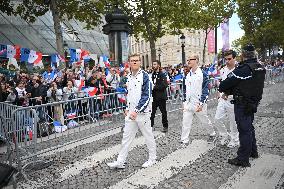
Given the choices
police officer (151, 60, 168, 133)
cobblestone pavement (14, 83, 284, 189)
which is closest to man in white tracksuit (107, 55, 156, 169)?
cobblestone pavement (14, 83, 284, 189)

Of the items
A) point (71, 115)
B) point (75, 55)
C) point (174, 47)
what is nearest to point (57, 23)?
point (75, 55)

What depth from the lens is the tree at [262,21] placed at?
33.2 metres

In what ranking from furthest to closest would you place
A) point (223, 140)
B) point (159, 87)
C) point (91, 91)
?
point (91, 91)
point (159, 87)
point (223, 140)

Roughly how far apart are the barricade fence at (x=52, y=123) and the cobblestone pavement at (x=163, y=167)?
32cm

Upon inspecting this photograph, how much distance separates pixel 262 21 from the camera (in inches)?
1539

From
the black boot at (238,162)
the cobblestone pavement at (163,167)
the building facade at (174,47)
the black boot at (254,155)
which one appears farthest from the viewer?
the building facade at (174,47)

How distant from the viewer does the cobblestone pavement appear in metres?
4.78

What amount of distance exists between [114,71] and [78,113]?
15.5 feet

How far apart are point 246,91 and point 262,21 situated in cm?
3756

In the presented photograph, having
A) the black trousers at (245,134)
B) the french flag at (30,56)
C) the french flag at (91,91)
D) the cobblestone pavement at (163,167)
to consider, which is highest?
the french flag at (30,56)

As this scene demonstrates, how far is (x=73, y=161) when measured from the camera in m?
6.19

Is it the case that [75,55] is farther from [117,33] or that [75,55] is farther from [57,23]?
[57,23]

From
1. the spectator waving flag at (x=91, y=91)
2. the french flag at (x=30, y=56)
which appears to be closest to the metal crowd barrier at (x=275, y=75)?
the spectator waving flag at (x=91, y=91)

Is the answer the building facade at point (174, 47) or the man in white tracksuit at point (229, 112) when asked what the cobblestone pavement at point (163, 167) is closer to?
the man in white tracksuit at point (229, 112)
